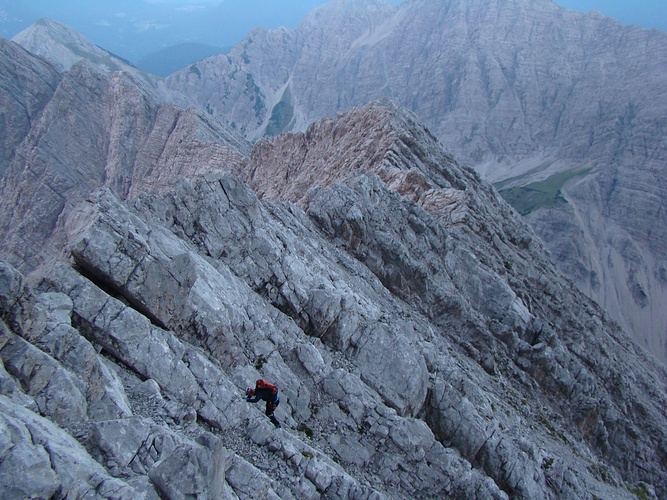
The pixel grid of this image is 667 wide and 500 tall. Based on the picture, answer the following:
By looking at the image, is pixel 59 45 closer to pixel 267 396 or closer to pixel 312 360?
pixel 312 360

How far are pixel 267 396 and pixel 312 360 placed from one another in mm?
5046

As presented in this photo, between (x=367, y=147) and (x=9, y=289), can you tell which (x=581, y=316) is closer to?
(x=367, y=147)

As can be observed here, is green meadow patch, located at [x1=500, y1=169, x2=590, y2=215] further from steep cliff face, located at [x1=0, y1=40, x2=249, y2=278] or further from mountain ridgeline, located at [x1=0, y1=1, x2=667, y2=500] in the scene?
mountain ridgeline, located at [x1=0, y1=1, x2=667, y2=500]

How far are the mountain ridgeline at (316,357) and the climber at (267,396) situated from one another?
17.4 inches

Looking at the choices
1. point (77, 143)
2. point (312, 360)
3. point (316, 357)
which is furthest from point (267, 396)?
point (77, 143)

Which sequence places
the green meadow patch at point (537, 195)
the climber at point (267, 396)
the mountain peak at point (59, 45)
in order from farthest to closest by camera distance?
the green meadow patch at point (537, 195) → the mountain peak at point (59, 45) → the climber at point (267, 396)

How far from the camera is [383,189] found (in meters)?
44.8

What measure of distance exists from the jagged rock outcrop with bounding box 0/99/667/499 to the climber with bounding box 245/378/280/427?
48 centimetres

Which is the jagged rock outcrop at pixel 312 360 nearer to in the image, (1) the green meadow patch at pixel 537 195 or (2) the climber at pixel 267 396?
(2) the climber at pixel 267 396

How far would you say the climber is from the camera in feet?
64.9

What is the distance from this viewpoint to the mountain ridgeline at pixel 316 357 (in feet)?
46.5

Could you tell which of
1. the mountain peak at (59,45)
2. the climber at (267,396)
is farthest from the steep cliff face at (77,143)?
the climber at (267,396)

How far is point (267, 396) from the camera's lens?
19.8m

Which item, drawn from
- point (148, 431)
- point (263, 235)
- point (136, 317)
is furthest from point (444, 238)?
point (148, 431)
